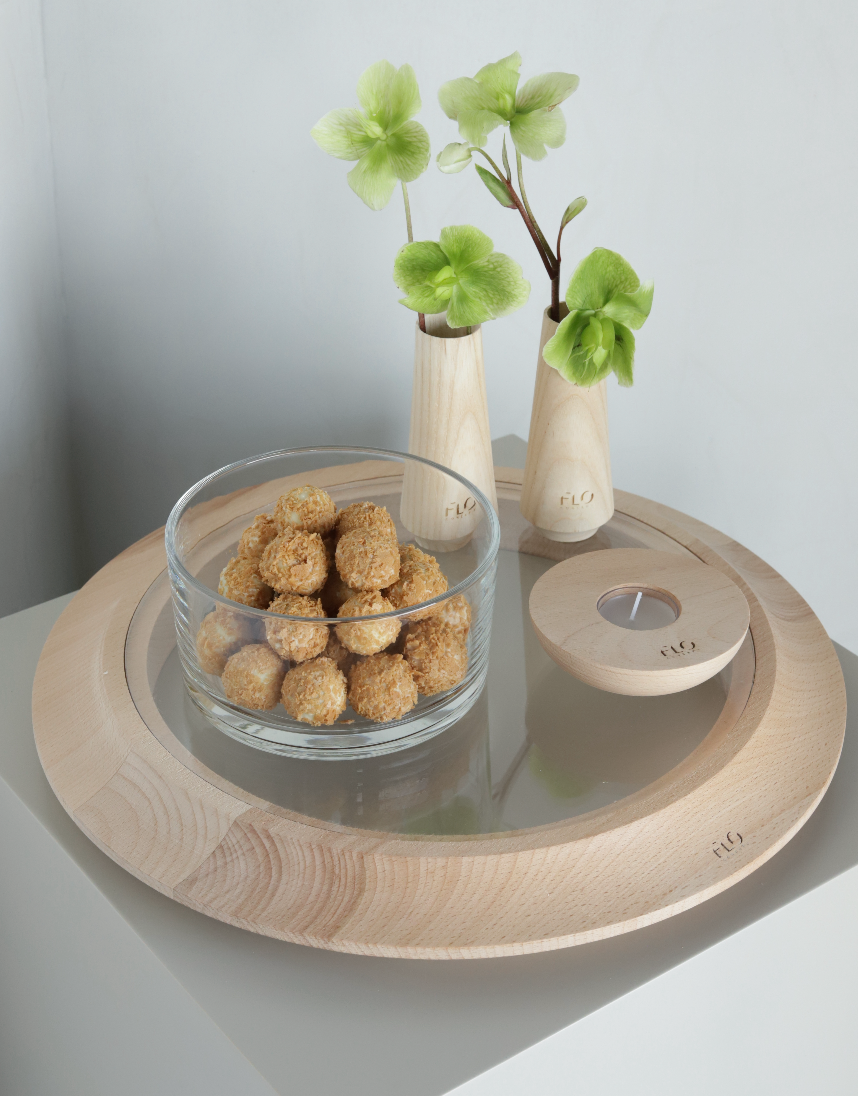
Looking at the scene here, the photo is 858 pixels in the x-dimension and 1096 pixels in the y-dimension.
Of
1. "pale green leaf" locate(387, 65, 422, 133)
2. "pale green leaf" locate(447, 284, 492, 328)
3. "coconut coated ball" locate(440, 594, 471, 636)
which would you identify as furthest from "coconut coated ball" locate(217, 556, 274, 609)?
"pale green leaf" locate(387, 65, 422, 133)

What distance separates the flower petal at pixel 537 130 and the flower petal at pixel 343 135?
99 millimetres

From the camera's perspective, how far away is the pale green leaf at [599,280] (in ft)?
2.28

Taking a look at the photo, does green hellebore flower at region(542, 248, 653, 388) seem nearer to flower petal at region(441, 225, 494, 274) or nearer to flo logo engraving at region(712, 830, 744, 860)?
flower petal at region(441, 225, 494, 274)

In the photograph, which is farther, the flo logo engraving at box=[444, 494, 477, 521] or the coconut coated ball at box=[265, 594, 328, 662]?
the flo logo engraving at box=[444, 494, 477, 521]

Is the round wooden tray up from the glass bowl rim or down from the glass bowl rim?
down

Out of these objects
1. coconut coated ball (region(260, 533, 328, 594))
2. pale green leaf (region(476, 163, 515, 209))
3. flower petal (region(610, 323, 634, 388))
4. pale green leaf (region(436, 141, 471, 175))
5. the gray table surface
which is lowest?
the gray table surface

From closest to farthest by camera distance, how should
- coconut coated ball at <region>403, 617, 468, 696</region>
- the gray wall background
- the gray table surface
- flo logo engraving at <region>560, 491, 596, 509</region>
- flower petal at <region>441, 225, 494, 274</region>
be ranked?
the gray table surface, coconut coated ball at <region>403, 617, 468, 696</region>, flower petal at <region>441, 225, 494, 274</region>, flo logo engraving at <region>560, 491, 596, 509</region>, the gray wall background

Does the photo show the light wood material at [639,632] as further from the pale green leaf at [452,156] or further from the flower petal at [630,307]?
the pale green leaf at [452,156]

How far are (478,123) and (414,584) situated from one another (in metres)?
0.32

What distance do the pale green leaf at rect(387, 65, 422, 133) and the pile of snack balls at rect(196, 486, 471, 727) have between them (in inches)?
10.9

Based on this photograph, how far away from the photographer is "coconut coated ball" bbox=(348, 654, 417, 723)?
1.88 ft

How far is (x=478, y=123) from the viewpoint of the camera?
2.30 feet

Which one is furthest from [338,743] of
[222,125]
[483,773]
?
[222,125]

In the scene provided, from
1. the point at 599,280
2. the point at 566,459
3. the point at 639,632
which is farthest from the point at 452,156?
the point at 639,632
